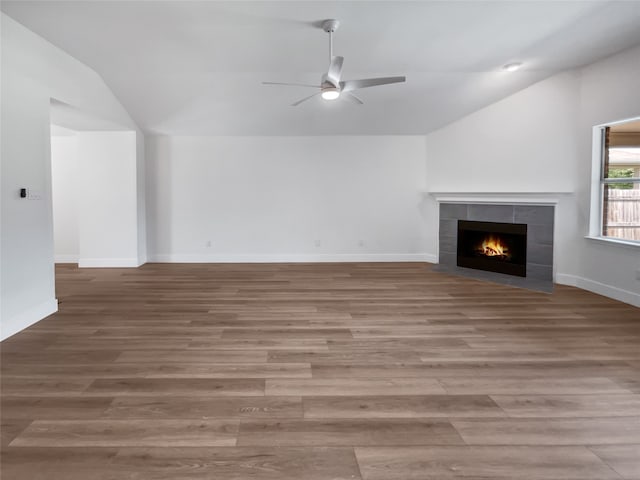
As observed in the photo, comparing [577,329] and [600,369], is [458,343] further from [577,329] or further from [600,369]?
[577,329]

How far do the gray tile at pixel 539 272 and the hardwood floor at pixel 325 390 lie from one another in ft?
3.51

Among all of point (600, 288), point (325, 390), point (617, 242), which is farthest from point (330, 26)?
point (600, 288)

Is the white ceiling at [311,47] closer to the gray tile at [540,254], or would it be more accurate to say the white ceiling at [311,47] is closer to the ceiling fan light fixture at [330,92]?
the ceiling fan light fixture at [330,92]

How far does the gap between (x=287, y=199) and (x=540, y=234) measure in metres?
4.22

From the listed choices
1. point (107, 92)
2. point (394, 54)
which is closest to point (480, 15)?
point (394, 54)

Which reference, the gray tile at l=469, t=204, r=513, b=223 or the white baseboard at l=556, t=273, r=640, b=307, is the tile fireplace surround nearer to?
the gray tile at l=469, t=204, r=513, b=223

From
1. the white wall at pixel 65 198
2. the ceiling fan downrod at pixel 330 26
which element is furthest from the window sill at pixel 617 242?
the white wall at pixel 65 198

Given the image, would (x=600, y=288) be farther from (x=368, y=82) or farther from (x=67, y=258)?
(x=67, y=258)

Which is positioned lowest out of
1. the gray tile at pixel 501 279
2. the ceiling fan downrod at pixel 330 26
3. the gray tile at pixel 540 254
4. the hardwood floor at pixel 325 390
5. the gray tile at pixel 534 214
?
the hardwood floor at pixel 325 390

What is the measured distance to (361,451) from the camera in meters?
1.86

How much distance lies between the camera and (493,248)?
6398mm

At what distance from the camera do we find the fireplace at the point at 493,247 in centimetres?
601

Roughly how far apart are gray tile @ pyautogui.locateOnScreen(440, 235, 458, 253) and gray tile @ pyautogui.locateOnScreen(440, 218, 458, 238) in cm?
5

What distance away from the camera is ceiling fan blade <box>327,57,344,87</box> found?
11.8 feet
